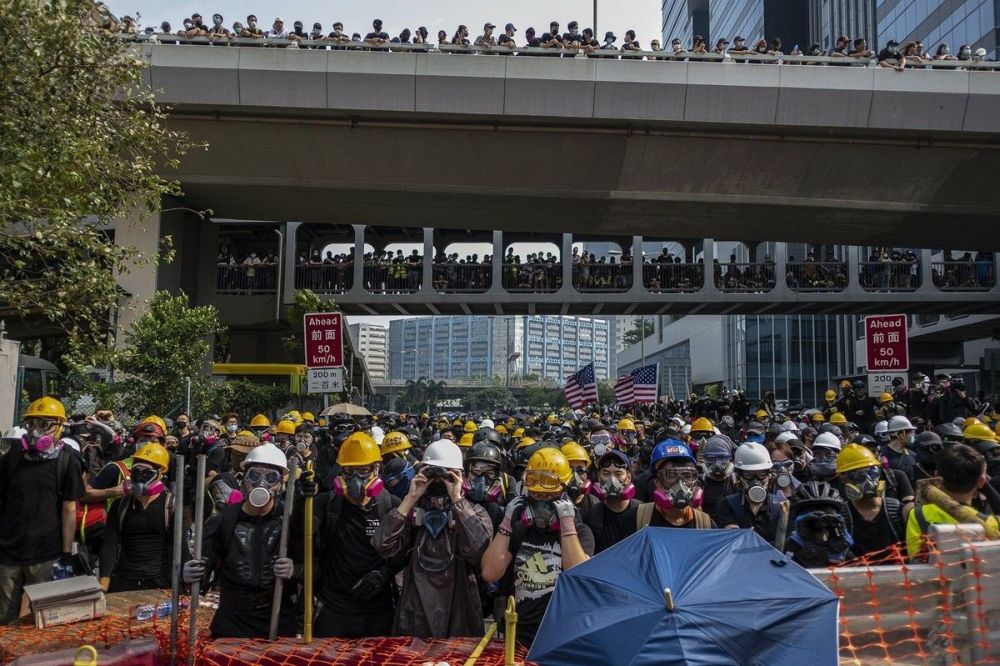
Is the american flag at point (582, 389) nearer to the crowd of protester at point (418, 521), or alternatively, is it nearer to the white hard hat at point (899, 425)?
the white hard hat at point (899, 425)

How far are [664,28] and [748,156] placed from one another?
303 feet

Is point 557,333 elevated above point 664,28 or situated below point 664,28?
below

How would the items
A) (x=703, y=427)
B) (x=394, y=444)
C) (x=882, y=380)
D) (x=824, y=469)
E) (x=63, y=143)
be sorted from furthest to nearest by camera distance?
(x=703, y=427) → (x=882, y=380) → (x=63, y=143) → (x=394, y=444) → (x=824, y=469)

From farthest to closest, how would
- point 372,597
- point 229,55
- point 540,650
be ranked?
point 229,55 → point 372,597 → point 540,650

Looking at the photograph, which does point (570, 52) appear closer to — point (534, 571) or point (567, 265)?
point (567, 265)

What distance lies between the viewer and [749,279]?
3416 cm

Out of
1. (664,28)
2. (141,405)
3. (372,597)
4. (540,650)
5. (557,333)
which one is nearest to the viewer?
(540,650)

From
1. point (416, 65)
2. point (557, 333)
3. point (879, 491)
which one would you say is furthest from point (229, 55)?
point (557, 333)

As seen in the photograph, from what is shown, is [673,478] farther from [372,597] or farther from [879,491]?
[372,597]

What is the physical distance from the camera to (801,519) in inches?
169

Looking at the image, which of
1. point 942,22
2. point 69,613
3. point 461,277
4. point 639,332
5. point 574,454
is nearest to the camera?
point 69,613

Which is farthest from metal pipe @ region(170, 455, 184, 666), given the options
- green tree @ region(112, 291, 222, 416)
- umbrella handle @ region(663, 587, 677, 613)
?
green tree @ region(112, 291, 222, 416)

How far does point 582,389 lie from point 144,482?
19730 mm

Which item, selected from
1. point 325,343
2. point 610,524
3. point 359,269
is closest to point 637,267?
point 359,269
